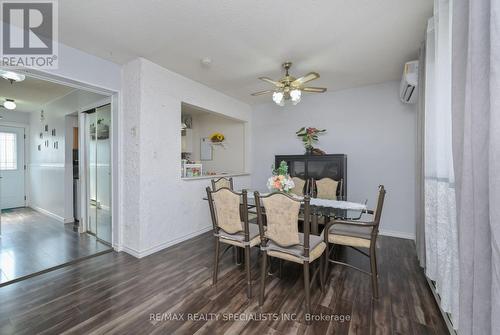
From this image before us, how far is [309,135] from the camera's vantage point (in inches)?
→ 160

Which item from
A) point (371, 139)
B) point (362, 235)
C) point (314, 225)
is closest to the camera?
point (362, 235)

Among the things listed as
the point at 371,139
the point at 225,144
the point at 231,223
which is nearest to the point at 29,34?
the point at 231,223

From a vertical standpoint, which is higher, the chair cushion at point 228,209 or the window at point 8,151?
the window at point 8,151

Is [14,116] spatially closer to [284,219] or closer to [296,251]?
[284,219]

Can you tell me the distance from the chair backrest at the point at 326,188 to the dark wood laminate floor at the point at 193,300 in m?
0.93

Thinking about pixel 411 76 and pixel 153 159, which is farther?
pixel 153 159

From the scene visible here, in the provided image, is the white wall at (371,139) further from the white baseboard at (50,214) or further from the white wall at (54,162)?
the white baseboard at (50,214)

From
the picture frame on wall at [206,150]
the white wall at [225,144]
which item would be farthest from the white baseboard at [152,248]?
the picture frame on wall at [206,150]

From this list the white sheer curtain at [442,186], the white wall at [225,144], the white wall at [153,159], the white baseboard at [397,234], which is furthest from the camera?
the white wall at [225,144]

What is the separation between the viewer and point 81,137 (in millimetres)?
3678

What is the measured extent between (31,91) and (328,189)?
555 cm

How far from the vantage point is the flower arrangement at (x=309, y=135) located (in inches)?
160

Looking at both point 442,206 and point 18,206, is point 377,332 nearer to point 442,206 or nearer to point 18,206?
point 442,206

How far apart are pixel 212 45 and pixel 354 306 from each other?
3000 millimetres
